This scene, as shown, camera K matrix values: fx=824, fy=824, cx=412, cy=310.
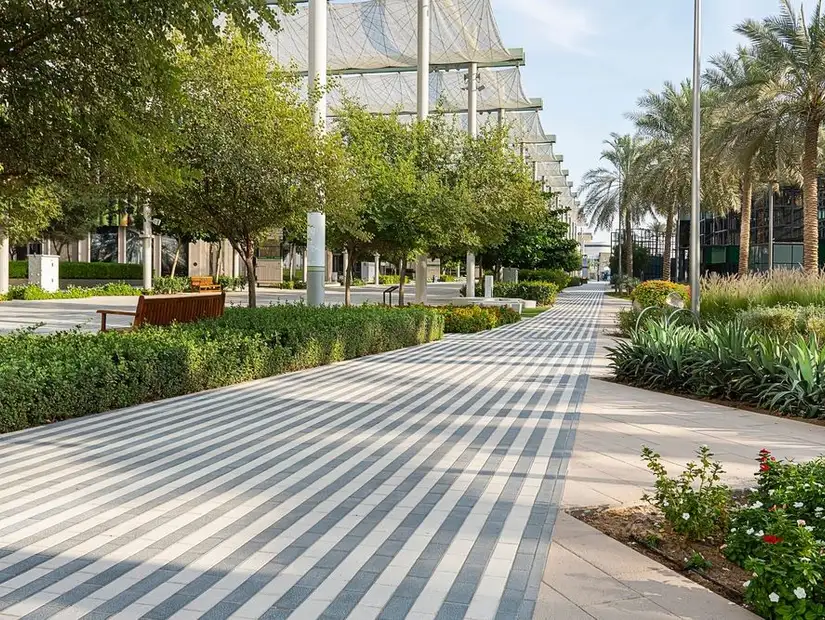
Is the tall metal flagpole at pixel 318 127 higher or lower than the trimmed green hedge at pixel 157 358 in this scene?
higher

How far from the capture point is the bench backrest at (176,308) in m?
11.9

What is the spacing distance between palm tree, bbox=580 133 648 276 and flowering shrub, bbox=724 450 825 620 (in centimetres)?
5098

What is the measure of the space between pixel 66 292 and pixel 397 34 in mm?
18554

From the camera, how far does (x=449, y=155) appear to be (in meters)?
27.8

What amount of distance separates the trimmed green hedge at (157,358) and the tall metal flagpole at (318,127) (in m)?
1.58

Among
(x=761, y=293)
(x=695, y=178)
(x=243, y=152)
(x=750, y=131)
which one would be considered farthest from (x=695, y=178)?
(x=750, y=131)

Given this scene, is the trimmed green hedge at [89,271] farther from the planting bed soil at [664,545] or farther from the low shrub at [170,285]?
the planting bed soil at [664,545]

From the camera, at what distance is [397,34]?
1474 inches

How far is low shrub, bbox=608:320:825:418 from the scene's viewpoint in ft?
29.8

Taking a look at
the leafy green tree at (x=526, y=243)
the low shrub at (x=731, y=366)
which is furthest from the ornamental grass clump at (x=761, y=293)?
the leafy green tree at (x=526, y=243)

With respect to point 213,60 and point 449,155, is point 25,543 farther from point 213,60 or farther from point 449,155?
point 449,155

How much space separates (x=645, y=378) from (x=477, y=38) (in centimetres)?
2805

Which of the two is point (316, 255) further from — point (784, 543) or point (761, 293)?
point (784, 543)

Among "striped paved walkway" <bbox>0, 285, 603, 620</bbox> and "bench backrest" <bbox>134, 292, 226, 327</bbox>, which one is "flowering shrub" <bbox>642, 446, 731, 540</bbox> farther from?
"bench backrest" <bbox>134, 292, 226, 327</bbox>
